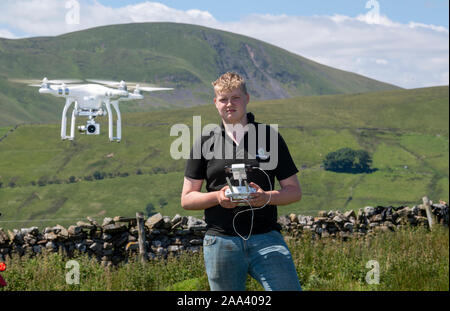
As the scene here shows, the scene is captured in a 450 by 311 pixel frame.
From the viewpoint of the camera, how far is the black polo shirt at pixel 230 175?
11.9ft

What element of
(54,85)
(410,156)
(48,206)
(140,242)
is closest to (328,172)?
(410,156)

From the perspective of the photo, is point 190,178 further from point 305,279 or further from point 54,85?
point 305,279

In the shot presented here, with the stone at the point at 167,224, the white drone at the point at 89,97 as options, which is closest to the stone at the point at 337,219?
the stone at the point at 167,224

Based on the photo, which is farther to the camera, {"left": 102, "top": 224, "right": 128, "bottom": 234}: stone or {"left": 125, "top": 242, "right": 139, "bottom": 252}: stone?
{"left": 102, "top": 224, "right": 128, "bottom": 234}: stone

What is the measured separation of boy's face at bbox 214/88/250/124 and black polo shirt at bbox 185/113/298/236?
0.41ft

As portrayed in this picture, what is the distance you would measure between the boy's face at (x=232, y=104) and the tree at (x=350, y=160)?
8597 cm

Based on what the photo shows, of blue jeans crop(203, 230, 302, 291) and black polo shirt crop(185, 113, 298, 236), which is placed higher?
black polo shirt crop(185, 113, 298, 236)

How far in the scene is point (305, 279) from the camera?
28.7ft

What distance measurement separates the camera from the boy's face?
359cm


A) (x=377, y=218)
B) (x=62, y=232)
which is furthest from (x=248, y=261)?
(x=377, y=218)

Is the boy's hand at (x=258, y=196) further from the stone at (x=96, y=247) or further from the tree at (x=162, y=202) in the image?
the tree at (x=162, y=202)

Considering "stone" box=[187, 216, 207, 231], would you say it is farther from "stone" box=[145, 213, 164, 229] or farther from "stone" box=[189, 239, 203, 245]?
"stone" box=[145, 213, 164, 229]

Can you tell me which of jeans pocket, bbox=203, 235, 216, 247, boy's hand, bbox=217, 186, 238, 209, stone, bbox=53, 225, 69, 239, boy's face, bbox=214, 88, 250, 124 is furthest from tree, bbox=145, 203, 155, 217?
boy's hand, bbox=217, 186, 238, 209

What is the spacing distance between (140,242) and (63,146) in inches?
3201
